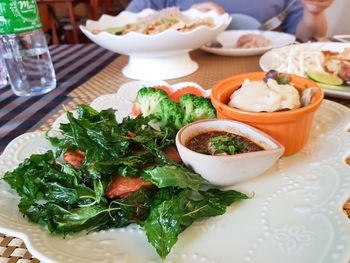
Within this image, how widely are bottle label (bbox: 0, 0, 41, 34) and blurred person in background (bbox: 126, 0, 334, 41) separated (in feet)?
6.99

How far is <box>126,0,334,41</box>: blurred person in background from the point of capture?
371 centimetres

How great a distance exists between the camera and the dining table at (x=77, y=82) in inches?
66.1

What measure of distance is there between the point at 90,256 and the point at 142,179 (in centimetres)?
31

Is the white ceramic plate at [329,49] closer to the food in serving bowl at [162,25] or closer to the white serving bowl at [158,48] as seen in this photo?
the white serving bowl at [158,48]

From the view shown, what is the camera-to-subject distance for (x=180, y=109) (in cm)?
142

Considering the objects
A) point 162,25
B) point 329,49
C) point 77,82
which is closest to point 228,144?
point 162,25

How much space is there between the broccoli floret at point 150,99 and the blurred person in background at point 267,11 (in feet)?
7.27

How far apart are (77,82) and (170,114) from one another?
A: 118 cm

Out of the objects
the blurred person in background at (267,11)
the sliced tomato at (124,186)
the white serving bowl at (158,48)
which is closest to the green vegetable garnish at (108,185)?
the sliced tomato at (124,186)

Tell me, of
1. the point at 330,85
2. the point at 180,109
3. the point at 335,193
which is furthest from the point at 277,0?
the point at 335,193

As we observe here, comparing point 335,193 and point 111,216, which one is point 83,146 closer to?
point 111,216

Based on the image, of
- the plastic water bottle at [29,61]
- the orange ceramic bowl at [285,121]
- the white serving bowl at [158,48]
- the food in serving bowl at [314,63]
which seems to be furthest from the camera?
the plastic water bottle at [29,61]

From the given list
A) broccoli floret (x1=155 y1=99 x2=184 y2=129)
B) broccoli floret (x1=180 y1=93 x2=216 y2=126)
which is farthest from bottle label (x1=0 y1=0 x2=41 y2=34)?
broccoli floret (x1=180 y1=93 x2=216 y2=126)

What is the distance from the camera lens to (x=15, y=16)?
170cm
